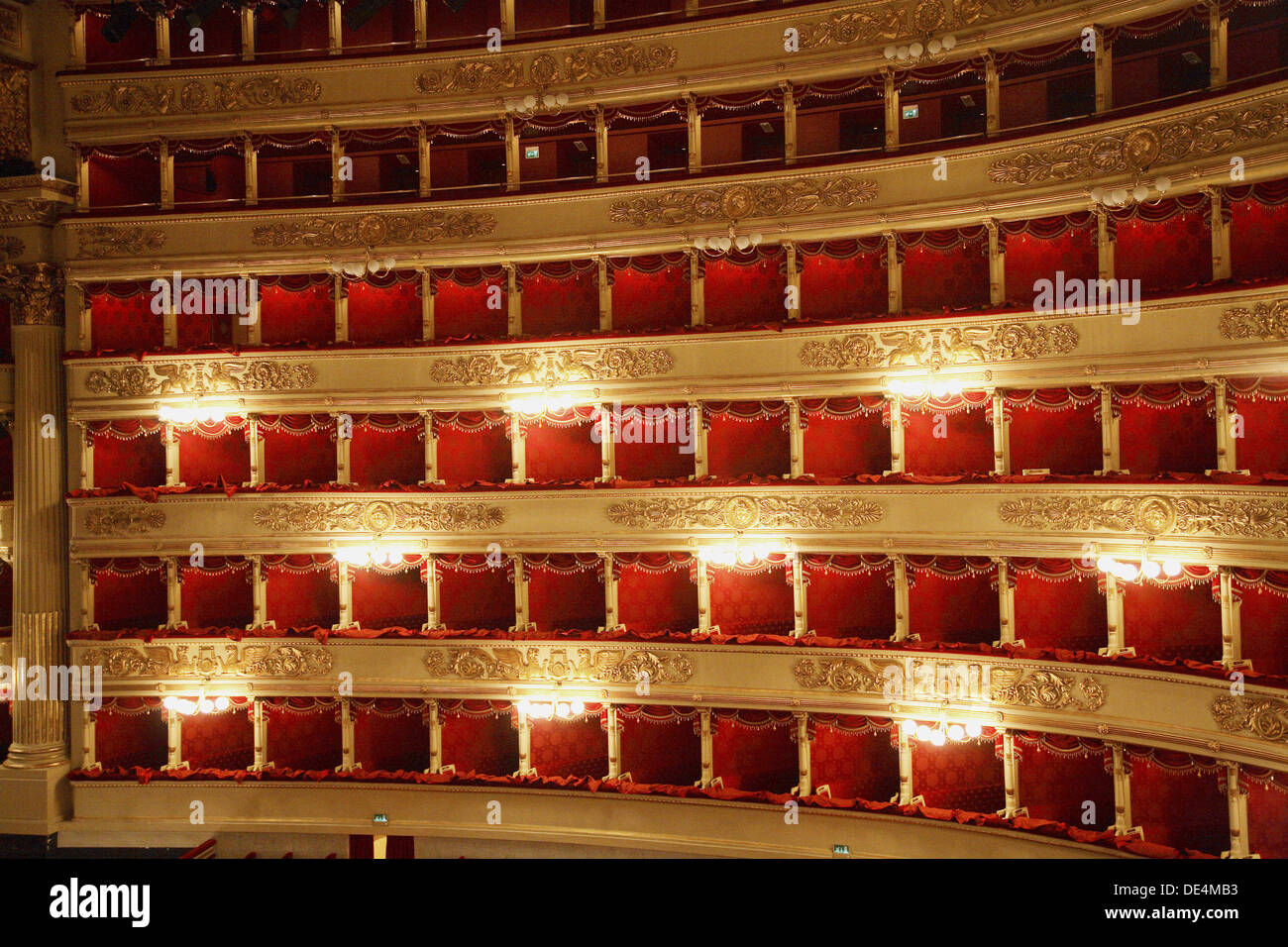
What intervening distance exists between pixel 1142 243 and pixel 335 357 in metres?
12.0

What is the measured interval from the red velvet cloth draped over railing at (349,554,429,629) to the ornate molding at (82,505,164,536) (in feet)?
10.8

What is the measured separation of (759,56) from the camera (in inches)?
587

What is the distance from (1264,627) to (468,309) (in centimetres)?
1242

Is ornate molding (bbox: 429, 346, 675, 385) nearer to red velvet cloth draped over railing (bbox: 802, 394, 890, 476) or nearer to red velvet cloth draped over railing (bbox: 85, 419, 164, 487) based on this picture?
red velvet cloth draped over railing (bbox: 802, 394, 890, 476)

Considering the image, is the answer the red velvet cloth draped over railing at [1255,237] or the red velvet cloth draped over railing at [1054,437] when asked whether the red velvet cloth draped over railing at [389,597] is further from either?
the red velvet cloth draped over railing at [1255,237]

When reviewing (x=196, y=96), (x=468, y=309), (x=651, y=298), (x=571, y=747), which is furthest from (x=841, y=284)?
(x=196, y=96)

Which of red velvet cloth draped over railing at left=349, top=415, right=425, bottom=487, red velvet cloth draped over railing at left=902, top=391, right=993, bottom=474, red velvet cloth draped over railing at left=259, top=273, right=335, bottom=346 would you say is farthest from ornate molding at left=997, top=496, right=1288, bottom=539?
red velvet cloth draped over railing at left=259, top=273, right=335, bottom=346

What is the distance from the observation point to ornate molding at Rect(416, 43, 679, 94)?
50.2 feet

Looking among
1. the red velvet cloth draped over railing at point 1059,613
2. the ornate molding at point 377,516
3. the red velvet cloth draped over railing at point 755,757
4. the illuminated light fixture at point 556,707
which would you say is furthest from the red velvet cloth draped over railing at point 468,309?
the red velvet cloth draped over railing at point 1059,613

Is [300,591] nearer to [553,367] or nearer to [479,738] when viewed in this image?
[479,738]

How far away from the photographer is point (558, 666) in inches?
598

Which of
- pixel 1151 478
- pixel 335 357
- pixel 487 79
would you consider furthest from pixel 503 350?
pixel 1151 478

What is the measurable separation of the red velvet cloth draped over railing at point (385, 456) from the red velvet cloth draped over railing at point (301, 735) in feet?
12.3

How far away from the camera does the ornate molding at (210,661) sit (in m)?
15.8
